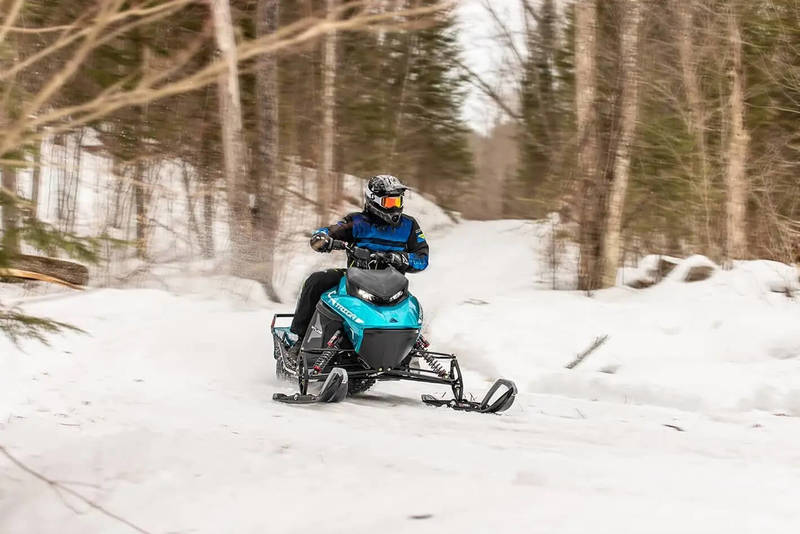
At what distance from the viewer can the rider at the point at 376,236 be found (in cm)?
743

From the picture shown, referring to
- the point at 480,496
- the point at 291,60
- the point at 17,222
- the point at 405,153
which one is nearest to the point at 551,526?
the point at 480,496

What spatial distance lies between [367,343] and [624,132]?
21.9 ft

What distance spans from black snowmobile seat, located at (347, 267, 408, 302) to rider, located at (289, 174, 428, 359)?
22cm

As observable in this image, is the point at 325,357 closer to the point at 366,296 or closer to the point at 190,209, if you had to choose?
the point at 366,296

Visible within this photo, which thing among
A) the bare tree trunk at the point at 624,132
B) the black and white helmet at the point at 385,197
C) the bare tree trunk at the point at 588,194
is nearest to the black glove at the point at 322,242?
the black and white helmet at the point at 385,197

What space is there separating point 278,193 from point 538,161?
40.1ft

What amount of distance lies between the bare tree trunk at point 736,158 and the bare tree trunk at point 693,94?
526mm

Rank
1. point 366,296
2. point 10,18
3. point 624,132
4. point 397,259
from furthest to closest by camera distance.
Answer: point 624,132 < point 397,259 < point 366,296 < point 10,18

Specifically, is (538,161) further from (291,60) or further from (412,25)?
(412,25)

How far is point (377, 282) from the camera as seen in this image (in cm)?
713

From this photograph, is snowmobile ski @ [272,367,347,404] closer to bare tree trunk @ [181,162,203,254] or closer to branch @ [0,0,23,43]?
branch @ [0,0,23,43]

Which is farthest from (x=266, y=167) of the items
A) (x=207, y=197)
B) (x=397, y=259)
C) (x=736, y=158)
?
(x=736, y=158)

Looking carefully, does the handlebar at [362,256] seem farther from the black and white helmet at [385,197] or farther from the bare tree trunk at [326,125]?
the bare tree trunk at [326,125]

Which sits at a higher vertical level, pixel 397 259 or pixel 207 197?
pixel 207 197
